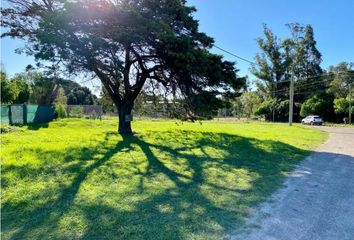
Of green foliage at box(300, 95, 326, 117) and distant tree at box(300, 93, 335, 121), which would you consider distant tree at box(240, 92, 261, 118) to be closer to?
green foliage at box(300, 95, 326, 117)

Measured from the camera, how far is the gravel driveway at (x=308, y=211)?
365 centimetres

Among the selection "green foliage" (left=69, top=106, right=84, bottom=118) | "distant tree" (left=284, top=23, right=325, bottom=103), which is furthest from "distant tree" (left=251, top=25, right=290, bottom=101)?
"green foliage" (left=69, top=106, right=84, bottom=118)

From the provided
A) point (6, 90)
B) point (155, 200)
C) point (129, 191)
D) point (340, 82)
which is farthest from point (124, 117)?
point (340, 82)

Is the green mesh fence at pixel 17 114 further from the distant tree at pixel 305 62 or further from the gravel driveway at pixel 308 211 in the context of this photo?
the distant tree at pixel 305 62

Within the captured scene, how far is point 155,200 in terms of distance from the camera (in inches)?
191

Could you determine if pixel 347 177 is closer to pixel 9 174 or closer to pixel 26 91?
pixel 9 174

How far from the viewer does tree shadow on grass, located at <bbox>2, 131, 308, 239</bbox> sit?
3688 millimetres

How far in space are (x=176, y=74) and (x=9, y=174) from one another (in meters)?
9.02

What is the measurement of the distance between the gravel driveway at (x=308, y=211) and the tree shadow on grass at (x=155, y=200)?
10.6 inches

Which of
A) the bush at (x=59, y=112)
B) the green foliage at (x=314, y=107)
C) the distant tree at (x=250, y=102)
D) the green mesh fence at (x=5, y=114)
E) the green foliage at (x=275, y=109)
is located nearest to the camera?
the green mesh fence at (x=5, y=114)

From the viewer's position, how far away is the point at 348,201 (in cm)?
498

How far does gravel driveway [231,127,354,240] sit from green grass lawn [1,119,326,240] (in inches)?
10.7

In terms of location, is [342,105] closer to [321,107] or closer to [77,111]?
[321,107]

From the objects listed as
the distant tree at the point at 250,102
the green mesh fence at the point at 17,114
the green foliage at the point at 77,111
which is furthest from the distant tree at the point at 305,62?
the green mesh fence at the point at 17,114
